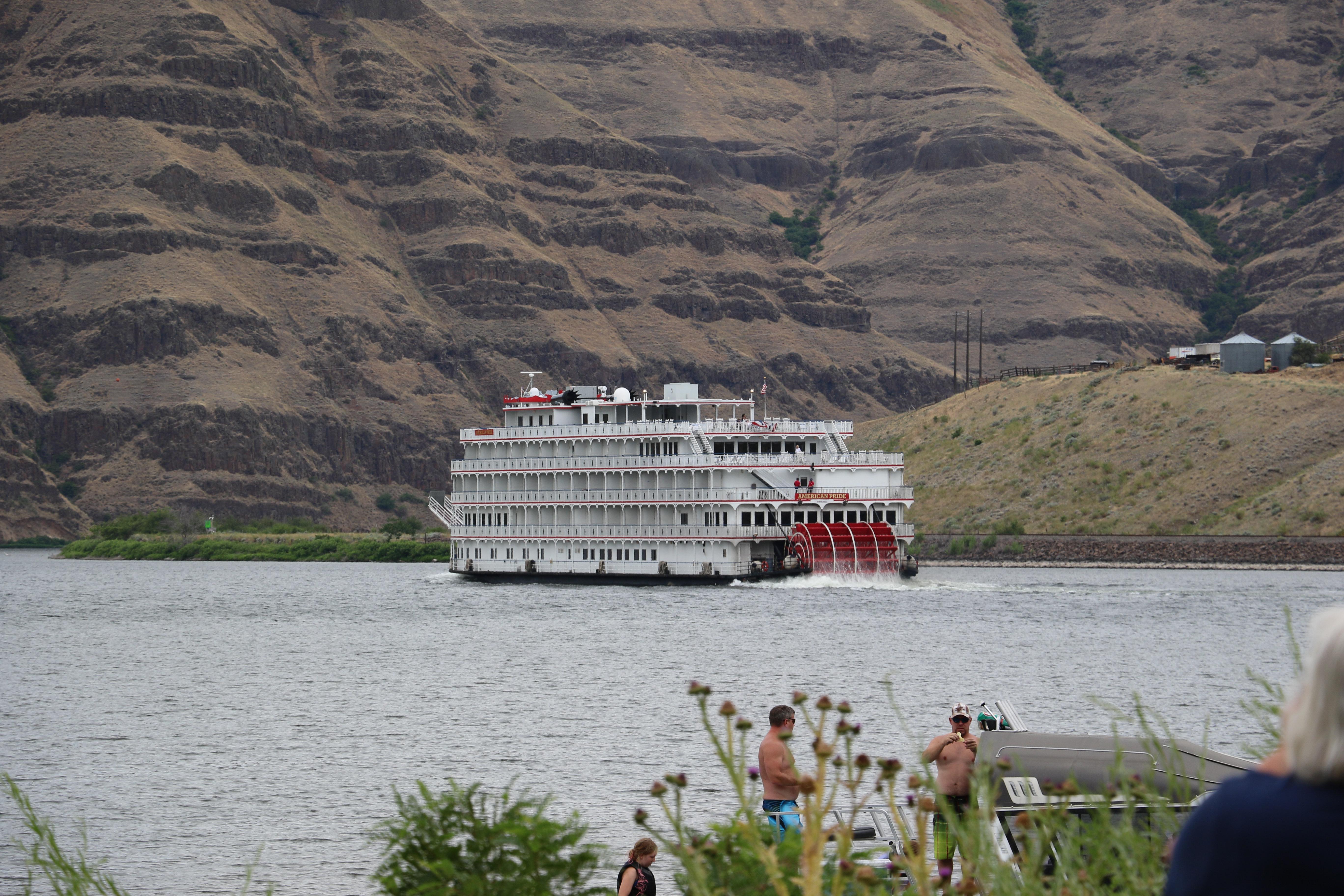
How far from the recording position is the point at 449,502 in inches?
4114

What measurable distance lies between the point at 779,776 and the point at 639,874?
9.03 feet

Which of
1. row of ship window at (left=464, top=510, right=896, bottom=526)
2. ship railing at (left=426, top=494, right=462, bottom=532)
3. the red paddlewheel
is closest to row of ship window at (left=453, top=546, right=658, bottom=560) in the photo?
ship railing at (left=426, top=494, right=462, bottom=532)

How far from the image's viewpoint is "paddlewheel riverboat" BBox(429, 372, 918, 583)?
85.0 metres

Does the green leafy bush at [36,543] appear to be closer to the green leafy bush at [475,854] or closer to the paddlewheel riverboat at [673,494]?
the paddlewheel riverboat at [673,494]

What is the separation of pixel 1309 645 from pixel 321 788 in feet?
97.9

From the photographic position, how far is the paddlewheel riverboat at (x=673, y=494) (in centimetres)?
8500

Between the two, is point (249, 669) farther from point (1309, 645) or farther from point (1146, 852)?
point (1309, 645)

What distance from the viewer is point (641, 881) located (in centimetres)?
1870

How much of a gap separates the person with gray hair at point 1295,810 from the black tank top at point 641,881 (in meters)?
12.8

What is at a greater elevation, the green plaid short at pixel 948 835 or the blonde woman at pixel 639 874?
the green plaid short at pixel 948 835

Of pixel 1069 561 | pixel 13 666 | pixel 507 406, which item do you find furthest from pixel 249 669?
pixel 1069 561

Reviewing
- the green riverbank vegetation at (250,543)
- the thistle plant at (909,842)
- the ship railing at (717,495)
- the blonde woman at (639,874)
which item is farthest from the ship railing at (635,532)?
the thistle plant at (909,842)

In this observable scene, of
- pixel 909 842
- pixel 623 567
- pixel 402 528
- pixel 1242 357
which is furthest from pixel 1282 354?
pixel 909 842

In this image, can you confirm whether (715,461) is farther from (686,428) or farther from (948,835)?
(948,835)
